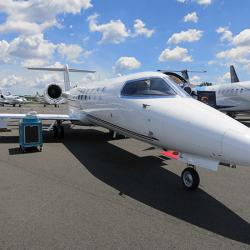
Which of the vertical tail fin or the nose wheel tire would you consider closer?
the nose wheel tire

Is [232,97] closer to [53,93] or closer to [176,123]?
[53,93]

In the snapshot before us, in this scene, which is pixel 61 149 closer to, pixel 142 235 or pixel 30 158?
pixel 30 158

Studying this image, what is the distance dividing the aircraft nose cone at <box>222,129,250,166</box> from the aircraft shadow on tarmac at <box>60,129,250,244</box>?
85cm

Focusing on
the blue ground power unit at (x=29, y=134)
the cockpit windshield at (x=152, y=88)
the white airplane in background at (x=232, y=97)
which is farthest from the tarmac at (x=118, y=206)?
the white airplane in background at (x=232, y=97)

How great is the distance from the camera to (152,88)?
753 centimetres

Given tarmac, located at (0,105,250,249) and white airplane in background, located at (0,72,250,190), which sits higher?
white airplane in background, located at (0,72,250,190)

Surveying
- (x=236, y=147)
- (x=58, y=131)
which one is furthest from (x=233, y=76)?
(x=236, y=147)

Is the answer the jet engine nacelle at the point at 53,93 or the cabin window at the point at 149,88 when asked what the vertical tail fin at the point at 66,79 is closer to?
the jet engine nacelle at the point at 53,93

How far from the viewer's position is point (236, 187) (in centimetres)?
673

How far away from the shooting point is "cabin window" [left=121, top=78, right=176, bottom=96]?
723cm

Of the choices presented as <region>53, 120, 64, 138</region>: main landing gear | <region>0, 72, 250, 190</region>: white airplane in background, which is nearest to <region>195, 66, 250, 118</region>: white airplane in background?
<region>53, 120, 64, 138</region>: main landing gear

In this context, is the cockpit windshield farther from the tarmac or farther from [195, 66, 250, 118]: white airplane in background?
[195, 66, 250, 118]: white airplane in background

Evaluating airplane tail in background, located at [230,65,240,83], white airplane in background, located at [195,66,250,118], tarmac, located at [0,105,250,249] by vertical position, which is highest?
airplane tail in background, located at [230,65,240,83]

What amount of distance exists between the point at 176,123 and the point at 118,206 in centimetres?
186
